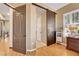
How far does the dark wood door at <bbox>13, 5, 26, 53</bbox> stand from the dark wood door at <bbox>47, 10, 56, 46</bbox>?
1.54 feet

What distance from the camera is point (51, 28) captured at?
226 cm

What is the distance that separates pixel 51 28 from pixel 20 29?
1.98ft

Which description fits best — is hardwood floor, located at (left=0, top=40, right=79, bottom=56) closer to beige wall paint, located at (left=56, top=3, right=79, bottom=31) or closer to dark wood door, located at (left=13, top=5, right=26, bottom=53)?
dark wood door, located at (left=13, top=5, right=26, bottom=53)

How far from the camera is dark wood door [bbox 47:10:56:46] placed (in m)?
2.21

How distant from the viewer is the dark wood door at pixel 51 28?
2.21 m

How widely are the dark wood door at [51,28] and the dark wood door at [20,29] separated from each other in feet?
1.54

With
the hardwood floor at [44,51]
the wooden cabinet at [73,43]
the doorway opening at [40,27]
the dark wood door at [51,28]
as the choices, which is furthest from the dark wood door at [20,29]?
the wooden cabinet at [73,43]

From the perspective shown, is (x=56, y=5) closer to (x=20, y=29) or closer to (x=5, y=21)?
(x=20, y=29)

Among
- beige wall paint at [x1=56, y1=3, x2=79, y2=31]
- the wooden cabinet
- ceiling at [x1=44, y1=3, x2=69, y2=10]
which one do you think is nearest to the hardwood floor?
the wooden cabinet

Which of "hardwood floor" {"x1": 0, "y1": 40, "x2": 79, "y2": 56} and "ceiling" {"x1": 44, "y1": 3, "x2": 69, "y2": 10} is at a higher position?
"ceiling" {"x1": 44, "y1": 3, "x2": 69, "y2": 10}

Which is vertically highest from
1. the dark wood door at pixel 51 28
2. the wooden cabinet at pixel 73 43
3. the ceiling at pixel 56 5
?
the ceiling at pixel 56 5

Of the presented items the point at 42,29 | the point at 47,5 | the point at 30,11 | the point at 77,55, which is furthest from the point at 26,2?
the point at 77,55

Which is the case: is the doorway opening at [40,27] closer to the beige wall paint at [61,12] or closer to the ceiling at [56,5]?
the ceiling at [56,5]

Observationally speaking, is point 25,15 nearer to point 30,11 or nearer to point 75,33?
point 30,11
